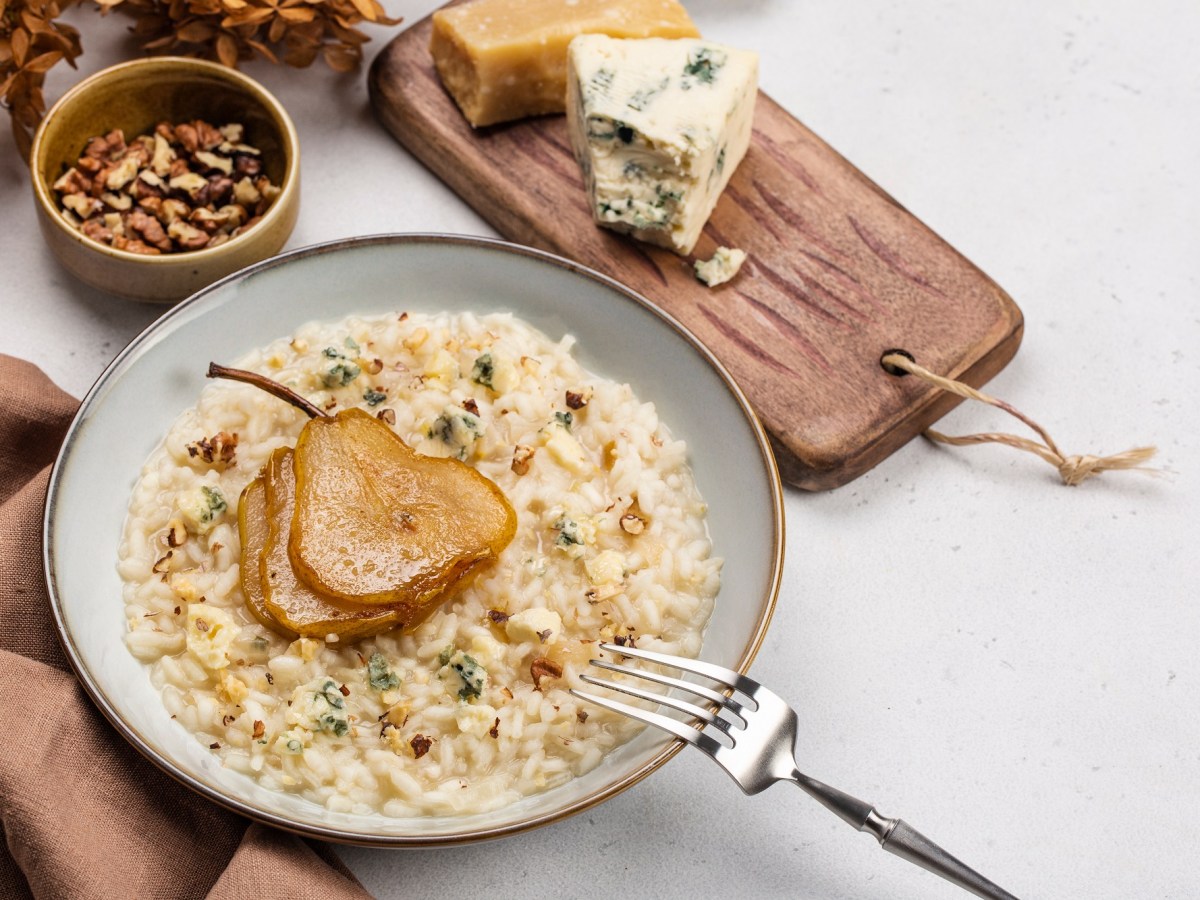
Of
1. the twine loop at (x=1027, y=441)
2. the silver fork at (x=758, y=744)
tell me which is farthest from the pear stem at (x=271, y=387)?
the twine loop at (x=1027, y=441)

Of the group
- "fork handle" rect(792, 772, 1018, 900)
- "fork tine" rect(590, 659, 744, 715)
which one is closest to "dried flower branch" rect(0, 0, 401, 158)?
"fork tine" rect(590, 659, 744, 715)

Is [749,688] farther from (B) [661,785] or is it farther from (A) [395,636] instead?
(A) [395,636]

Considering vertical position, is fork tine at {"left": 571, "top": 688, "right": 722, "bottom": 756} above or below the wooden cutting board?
below

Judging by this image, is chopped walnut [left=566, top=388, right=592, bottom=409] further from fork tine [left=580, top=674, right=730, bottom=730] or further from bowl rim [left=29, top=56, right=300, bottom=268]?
bowl rim [left=29, top=56, right=300, bottom=268]

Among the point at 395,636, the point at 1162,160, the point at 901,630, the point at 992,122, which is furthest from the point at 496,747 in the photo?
the point at 1162,160

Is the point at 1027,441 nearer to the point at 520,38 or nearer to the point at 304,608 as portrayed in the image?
the point at 520,38
